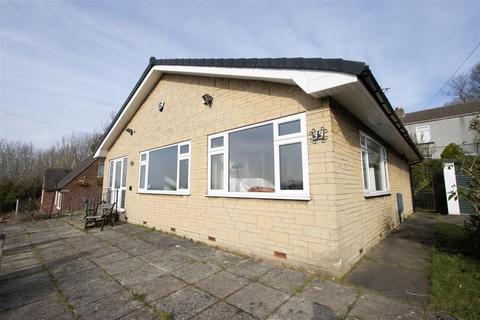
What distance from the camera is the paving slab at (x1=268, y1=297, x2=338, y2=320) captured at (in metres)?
2.37

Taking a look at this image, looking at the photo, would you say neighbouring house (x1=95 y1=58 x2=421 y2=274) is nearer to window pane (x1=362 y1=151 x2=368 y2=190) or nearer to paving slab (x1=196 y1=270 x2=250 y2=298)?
window pane (x1=362 y1=151 x2=368 y2=190)

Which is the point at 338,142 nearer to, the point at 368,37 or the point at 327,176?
the point at 327,176

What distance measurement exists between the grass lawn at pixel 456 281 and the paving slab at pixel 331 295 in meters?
0.92

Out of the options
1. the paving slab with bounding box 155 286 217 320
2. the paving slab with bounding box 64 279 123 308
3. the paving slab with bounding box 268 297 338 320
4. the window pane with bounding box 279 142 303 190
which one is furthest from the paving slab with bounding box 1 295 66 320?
the window pane with bounding box 279 142 303 190

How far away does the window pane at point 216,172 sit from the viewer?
5422 mm

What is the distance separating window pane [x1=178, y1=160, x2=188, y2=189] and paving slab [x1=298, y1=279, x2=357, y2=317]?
435 centimetres

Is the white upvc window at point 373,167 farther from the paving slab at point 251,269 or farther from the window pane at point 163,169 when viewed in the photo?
the window pane at point 163,169

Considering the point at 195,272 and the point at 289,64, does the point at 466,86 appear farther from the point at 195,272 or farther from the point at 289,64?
the point at 195,272

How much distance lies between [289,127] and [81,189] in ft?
67.1

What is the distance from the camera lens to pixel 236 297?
2836 mm

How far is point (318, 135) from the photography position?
3697 millimetres

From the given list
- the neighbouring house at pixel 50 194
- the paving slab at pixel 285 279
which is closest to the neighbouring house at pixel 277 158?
the paving slab at pixel 285 279

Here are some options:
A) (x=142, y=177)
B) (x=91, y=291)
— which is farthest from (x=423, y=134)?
(x=91, y=291)

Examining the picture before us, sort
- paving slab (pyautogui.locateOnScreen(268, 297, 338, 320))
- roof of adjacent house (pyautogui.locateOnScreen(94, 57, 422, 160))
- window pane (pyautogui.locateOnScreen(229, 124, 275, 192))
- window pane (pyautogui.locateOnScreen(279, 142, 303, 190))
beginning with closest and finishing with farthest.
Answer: paving slab (pyautogui.locateOnScreen(268, 297, 338, 320)) < roof of adjacent house (pyautogui.locateOnScreen(94, 57, 422, 160)) < window pane (pyautogui.locateOnScreen(279, 142, 303, 190)) < window pane (pyautogui.locateOnScreen(229, 124, 275, 192))
